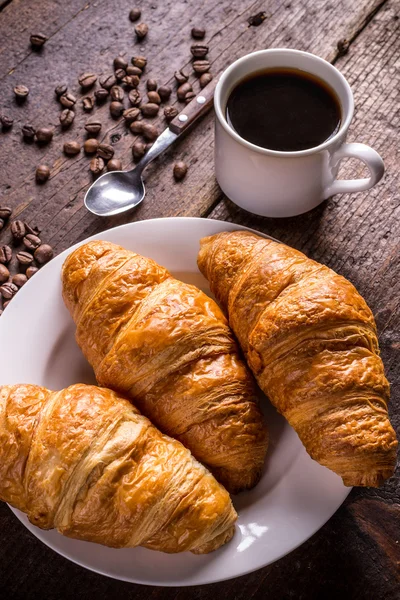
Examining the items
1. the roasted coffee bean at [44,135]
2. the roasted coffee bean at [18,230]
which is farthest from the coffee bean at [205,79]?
the roasted coffee bean at [18,230]

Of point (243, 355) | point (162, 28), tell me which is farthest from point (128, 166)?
point (243, 355)

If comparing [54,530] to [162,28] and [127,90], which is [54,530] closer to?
[127,90]

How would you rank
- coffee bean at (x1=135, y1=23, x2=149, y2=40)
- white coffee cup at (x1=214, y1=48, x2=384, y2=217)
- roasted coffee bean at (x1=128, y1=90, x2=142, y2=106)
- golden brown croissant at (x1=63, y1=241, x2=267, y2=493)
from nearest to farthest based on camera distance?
1. golden brown croissant at (x1=63, y1=241, x2=267, y2=493)
2. white coffee cup at (x1=214, y1=48, x2=384, y2=217)
3. roasted coffee bean at (x1=128, y1=90, x2=142, y2=106)
4. coffee bean at (x1=135, y1=23, x2=149, y2=40)

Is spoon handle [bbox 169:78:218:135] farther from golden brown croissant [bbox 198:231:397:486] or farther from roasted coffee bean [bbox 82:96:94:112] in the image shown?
golden brown croissant [bbox 198:231:397:486]

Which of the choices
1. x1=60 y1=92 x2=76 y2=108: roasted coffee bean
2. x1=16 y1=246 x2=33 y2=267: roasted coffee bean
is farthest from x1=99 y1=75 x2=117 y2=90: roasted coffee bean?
x1=16 y1=246 x2=33 y2=267: roasted coffee bean

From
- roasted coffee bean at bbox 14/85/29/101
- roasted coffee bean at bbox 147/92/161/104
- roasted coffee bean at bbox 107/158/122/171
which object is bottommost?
roasted coffee bean at bbox 107/158/122/171

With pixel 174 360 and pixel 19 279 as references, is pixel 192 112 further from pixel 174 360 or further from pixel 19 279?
pixel 174 360

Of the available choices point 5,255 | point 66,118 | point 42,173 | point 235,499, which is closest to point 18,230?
point 5,255
